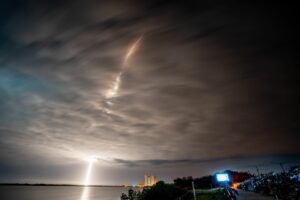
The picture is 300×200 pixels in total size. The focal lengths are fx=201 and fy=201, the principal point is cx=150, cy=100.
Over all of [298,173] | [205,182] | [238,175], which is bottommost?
[298,173]

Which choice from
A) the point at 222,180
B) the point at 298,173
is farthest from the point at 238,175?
the point at 298,173

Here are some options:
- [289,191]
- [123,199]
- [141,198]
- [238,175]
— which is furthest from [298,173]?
[238,175]

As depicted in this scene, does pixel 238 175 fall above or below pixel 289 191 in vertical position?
above

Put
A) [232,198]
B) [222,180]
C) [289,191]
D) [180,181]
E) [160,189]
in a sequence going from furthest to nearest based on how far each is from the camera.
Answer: [180,181] < [222,180] < [160,189] < [289,191] < [232,198]

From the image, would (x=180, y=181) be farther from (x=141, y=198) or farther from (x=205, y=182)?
(x=141, y=198)

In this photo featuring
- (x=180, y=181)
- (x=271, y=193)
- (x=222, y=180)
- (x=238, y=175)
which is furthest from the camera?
(x=238, y=175)

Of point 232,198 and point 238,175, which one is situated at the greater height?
point 238,175

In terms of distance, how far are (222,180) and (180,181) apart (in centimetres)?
3823

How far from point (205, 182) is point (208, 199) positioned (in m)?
Result: 63.1

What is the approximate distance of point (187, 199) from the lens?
116 feet

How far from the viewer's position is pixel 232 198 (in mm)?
23188

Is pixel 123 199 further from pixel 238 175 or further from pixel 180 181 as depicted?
pixel 238 175

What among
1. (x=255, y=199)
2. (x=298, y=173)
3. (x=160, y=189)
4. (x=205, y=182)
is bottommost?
(x=255, y=199)

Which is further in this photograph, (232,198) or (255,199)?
(255,199)
